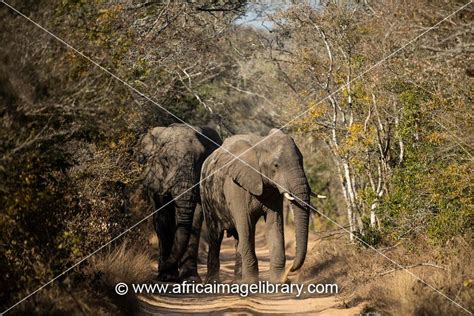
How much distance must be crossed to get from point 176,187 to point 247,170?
3.17 m

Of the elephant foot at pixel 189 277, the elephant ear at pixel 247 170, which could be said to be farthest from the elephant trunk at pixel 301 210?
the elephant foot at pixel 189 277

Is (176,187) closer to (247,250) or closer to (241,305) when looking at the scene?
(247,250)

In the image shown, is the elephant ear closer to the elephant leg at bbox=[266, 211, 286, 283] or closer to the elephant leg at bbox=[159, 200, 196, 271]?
the elephant leg at bbox=[266, 211, 286, 283]

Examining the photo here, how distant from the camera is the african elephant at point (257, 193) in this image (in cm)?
1616

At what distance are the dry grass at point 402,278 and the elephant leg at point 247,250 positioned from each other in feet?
5.40

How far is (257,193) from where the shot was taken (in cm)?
1692

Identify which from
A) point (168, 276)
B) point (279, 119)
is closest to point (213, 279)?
point (168, 276)

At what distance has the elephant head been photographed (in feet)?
52.7

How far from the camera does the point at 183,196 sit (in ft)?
65.2

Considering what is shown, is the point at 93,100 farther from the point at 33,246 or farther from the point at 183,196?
the point at 183,196

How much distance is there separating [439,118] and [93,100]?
702 centimetres

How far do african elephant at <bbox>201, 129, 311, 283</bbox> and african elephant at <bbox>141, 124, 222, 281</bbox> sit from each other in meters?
1.18

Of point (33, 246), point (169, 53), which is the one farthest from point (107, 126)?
point (169, 53)

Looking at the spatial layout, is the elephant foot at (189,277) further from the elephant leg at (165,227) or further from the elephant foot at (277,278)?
the elephant foot at (277,278)
